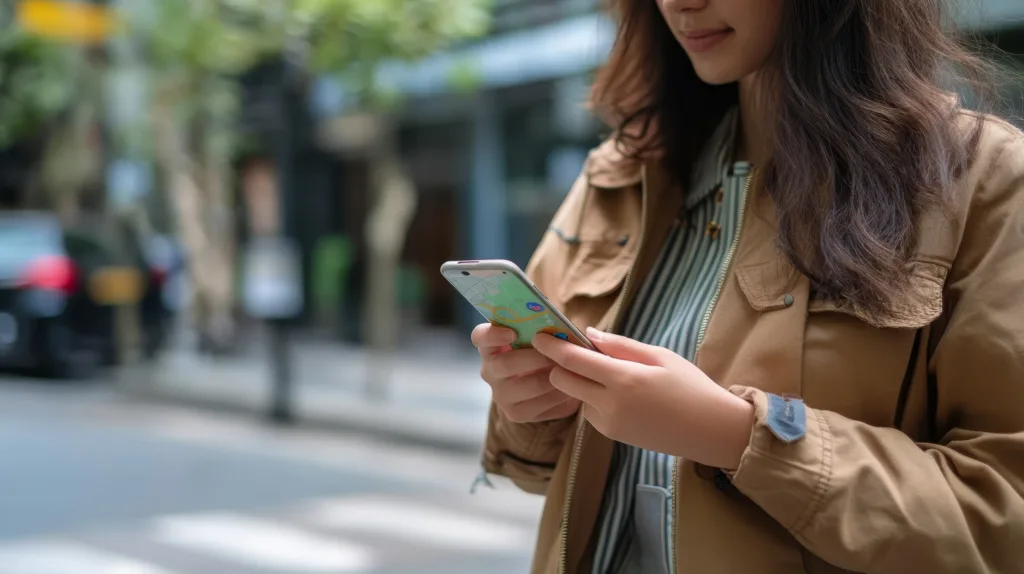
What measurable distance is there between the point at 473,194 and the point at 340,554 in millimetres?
7437

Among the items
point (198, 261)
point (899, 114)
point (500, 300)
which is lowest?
point (198, 261)

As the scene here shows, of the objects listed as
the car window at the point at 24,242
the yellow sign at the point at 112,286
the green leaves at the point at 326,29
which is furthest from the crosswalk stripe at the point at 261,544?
the yellow sign at the point at 112,286

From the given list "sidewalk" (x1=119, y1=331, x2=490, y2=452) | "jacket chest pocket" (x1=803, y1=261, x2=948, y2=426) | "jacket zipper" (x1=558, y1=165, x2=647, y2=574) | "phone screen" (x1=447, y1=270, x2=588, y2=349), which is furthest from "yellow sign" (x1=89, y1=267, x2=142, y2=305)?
"jacket chest pocket" (x1=803, y1=261, x2=948, y2=426)

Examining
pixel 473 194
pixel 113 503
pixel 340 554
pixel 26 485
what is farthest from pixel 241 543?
pixel 473 194

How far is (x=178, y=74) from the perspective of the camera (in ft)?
32.5

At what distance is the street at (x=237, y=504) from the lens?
4.82 meters

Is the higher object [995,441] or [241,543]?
[995,441]

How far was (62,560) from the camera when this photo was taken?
4766 mm

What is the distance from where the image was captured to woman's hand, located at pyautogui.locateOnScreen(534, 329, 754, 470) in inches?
44.9

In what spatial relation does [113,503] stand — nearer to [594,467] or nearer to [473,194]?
[594,467]

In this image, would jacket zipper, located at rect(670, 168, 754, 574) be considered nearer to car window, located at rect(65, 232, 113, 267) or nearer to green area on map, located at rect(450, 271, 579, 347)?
green area on map, located at rect(450, 271, 579, 347)

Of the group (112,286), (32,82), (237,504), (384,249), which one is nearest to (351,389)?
Answer: (384,249)

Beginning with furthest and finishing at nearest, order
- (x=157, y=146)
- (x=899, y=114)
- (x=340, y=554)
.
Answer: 1. (x=157, y=146)
2. (x=340, y=554)
3. (x=899, y=114)

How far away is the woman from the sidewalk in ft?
19.7
